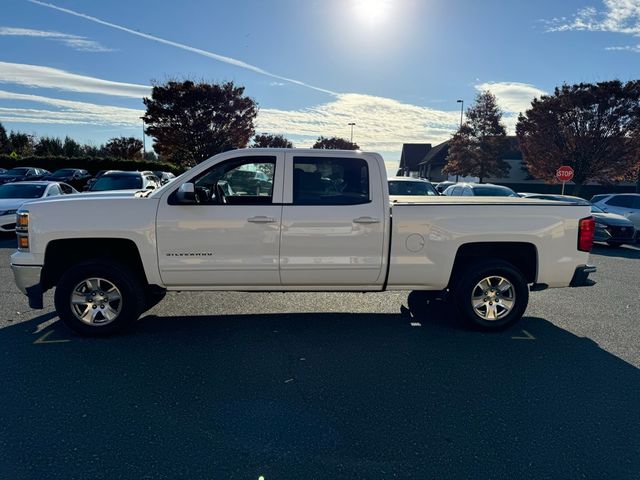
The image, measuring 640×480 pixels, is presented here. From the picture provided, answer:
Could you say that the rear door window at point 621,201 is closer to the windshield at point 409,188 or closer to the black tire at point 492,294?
the windshield at point 409,188

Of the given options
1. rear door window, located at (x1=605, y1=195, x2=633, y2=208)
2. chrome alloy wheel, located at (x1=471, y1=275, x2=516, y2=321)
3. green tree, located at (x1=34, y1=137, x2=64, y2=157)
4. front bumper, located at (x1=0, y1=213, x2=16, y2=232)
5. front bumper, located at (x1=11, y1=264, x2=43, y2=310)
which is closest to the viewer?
front bumper, located at (x1=11, y1=264, x2=43, y2=310)

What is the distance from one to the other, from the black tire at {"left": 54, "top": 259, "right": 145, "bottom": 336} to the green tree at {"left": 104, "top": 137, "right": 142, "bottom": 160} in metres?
55.7

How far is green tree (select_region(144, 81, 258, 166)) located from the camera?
2855cm

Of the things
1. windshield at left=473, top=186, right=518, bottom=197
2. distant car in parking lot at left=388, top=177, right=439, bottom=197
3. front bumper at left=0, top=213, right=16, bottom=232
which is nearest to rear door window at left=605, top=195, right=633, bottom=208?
windshield at left=473, top=186, right=518, bottom=197

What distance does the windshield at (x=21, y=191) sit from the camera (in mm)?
11872

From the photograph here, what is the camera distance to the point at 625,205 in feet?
46.2

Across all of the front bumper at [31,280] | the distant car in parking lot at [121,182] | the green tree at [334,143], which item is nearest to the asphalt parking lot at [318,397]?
the front bumper at [31,280]

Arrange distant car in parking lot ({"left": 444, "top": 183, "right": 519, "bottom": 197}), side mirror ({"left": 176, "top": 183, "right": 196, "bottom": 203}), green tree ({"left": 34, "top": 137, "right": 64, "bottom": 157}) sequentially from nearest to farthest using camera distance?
side mirror ({"left": 176, "top": 183, "right": 196, "bottom": 203})
distant car in parking lot ({"left": 444, "top": 183, "right": 519, "bottom": 197})
green tree ({"left": 34, "top": 137, "right": 64, "bottom": 157})

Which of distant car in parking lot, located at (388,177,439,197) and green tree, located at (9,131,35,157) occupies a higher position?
green tree, located at (9,131,35,157)

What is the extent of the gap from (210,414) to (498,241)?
352cm

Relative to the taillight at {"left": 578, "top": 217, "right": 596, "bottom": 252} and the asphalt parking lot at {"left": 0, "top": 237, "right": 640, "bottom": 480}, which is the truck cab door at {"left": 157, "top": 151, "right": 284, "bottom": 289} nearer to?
the asphalt parking lot at {"left": 0, "top": 237, "right": 640, "bottom": 480}

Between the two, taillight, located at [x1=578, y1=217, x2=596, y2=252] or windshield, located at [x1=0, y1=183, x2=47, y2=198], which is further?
windshield, located at [x1=0, y1=183, x2=47, y2=198]

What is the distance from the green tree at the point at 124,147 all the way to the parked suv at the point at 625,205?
53.0m

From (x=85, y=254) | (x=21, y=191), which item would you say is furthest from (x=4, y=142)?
(x=85, y=254)
